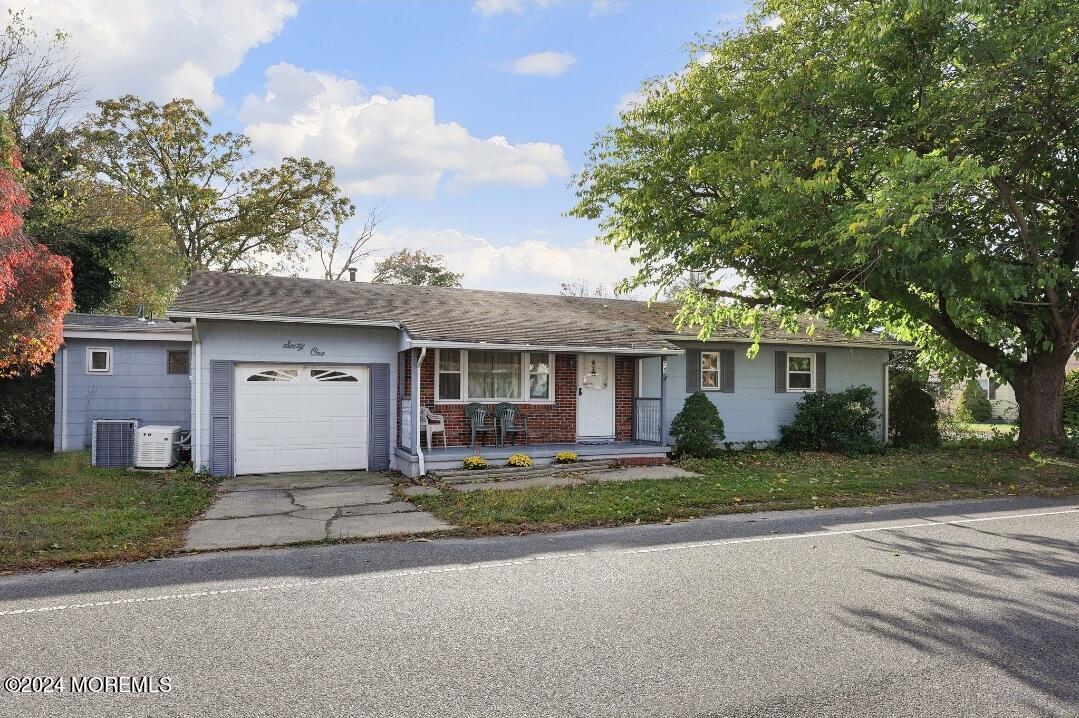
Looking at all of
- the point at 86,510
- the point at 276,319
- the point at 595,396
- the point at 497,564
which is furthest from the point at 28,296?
the point at 595,396

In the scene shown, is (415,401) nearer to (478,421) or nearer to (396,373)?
(396,373)

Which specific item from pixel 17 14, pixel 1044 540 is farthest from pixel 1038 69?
pixel 17 14

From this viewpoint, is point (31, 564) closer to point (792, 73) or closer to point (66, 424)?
point (66, 424)

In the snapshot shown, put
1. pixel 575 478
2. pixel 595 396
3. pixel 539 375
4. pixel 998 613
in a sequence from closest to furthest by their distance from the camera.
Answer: pixel 998 613
pixel 575 478
pixel 539 375
pixel 595 396

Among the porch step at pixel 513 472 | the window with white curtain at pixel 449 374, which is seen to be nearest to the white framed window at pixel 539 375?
the window with white curtain at pixel 449 374

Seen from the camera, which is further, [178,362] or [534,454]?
[178,362]

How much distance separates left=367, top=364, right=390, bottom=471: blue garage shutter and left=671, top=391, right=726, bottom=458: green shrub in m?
6.22

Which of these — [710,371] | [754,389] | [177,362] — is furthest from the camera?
[754,389]

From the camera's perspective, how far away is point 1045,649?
14.0ft

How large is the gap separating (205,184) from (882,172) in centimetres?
2582

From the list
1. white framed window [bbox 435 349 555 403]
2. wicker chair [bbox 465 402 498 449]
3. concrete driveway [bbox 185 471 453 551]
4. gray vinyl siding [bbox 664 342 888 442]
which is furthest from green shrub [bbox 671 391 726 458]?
concrete driveway [bbox 185 471 453 551]

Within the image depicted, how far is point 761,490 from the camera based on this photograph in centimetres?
1063

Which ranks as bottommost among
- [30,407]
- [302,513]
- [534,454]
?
[302,513]

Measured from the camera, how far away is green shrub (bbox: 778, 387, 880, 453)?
16.2 m
